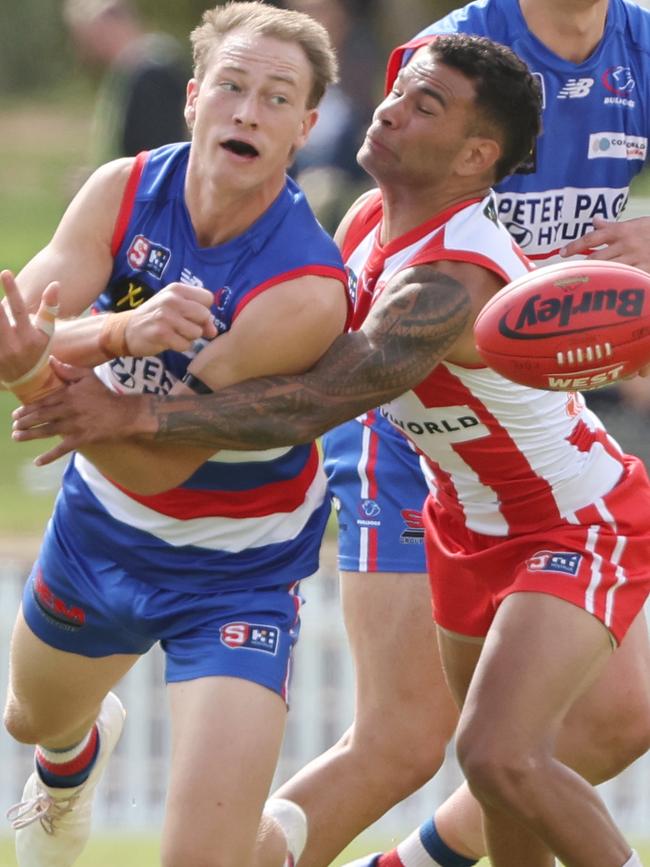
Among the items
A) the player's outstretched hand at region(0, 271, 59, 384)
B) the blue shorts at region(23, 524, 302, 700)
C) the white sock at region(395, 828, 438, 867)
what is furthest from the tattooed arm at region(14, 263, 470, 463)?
the white sock at region(395, 828, 438, 867)

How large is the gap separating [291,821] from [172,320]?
1.59 m

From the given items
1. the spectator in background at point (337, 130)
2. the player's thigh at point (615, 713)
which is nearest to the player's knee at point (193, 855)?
the player's thigh at point (615, 713)

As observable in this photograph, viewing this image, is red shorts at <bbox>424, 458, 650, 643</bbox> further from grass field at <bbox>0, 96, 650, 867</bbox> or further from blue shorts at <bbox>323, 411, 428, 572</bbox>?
grass field at <bbox>0, 96, 650, 867</bbox>

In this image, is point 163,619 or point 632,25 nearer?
point 163,619

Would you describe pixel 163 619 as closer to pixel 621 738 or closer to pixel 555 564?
pixel 555 564

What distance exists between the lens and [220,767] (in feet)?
14.8

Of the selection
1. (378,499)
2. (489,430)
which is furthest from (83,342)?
(378,499)

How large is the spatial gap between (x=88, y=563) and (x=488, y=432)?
113 cm

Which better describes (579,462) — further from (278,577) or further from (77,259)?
(77,259)

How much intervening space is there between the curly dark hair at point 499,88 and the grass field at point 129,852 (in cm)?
328

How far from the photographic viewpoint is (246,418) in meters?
4.51

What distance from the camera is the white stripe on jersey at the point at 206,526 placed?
488 centimetres

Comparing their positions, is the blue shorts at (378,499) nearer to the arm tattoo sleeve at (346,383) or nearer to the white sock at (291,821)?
the white sock at (291,821)

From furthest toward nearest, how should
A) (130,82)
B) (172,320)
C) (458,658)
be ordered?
(130,82) → (458,658) → (172,320)
